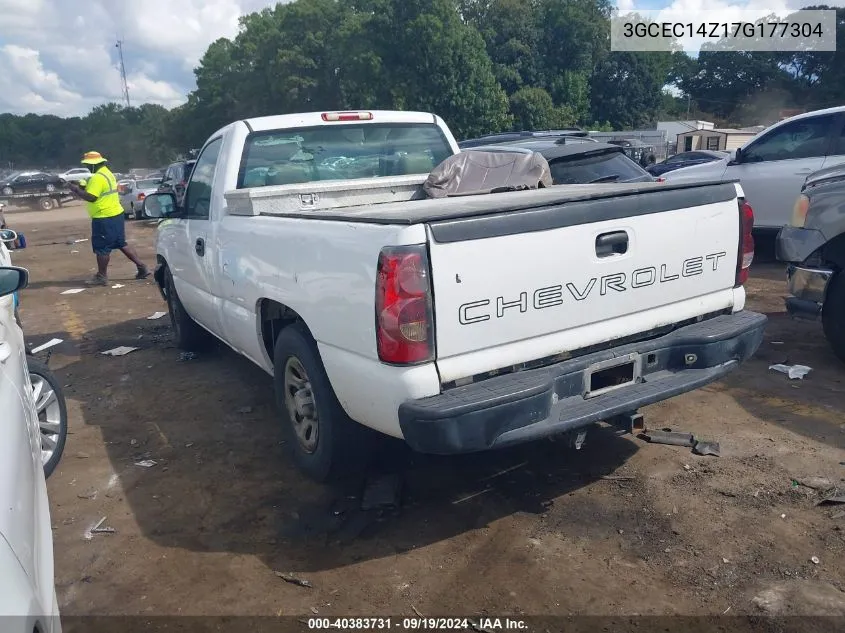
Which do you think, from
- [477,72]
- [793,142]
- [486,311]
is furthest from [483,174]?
[477,72]

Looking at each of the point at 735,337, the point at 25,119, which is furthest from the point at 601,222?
the point at 25,119

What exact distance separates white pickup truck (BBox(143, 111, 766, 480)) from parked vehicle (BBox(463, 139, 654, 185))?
3511 millimetres

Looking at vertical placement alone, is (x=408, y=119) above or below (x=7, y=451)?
above

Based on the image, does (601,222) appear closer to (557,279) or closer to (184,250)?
(557,279)

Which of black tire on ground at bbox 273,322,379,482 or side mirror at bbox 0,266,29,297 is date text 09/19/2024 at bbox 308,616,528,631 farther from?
side mirror at bbox 0,266,29,297

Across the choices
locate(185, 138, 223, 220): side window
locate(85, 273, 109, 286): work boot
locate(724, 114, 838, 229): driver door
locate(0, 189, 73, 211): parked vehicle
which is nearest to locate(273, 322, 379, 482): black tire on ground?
locate(185, 138, 223, 220): side window

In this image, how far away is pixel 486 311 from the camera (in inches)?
113

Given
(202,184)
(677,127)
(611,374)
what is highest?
(677,127)

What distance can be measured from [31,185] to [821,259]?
32.6 m

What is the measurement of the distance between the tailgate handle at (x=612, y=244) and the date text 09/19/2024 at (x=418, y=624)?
1.61 m

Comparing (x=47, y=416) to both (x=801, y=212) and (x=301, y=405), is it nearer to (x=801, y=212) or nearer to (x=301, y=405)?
(x=301, y=405)

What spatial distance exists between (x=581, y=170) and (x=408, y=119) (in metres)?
2.45

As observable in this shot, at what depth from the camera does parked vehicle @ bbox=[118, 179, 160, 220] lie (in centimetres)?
2258

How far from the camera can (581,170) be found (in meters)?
7.16
